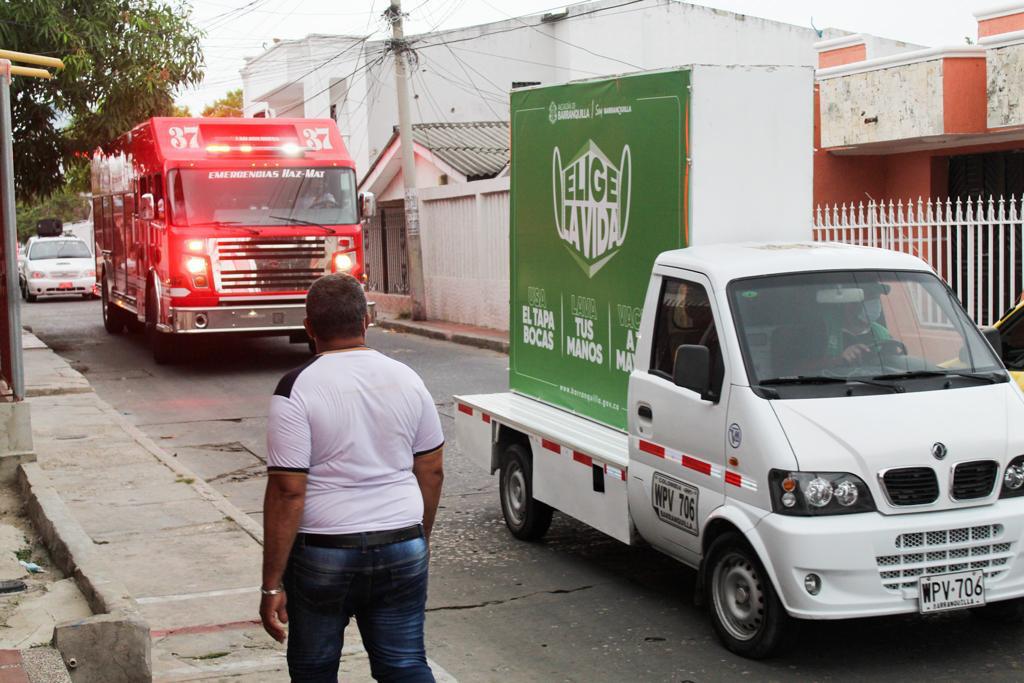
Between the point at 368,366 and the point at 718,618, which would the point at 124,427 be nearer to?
the point at 718,618

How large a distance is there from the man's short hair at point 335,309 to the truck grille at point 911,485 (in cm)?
252

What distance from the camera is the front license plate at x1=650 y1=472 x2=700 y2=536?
6.06 m

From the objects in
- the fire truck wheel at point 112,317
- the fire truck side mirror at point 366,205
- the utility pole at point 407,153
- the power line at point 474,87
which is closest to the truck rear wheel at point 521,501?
the fire truck side mirror at point 366,205

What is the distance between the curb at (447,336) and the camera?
65.5 ft

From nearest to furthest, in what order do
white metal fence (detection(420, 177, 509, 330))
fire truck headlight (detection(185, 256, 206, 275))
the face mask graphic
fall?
the face mask graphic < fire truck headlight (detection(185, 256, 206, 275)) < white metal fence (detection(420, 177, 509, 330))

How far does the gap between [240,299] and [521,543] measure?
380 inches

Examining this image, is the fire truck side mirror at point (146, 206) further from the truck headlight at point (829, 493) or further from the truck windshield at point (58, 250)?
the truck windshield at point (58, 250)

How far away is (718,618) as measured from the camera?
231 inches

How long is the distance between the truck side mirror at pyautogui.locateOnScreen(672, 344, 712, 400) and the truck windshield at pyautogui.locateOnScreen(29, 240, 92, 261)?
98.3 ft

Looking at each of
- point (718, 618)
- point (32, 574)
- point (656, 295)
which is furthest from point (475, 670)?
point (32, 574)

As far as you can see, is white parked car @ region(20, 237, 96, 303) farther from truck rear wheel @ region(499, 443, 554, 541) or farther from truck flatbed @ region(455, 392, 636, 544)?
truck rear wheel @ region(499, 443, 554, 541)

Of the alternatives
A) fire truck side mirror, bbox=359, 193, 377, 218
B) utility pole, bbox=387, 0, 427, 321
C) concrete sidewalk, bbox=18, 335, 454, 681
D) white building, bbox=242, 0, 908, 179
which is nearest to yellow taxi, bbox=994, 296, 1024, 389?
concrete sidewalk, bbox=18, 335, 454, 681

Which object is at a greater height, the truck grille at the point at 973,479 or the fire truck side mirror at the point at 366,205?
the fire truck side mirror at the point at 366,205

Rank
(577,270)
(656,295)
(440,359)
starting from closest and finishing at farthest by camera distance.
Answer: (656,295), (577,270), (440,359)
